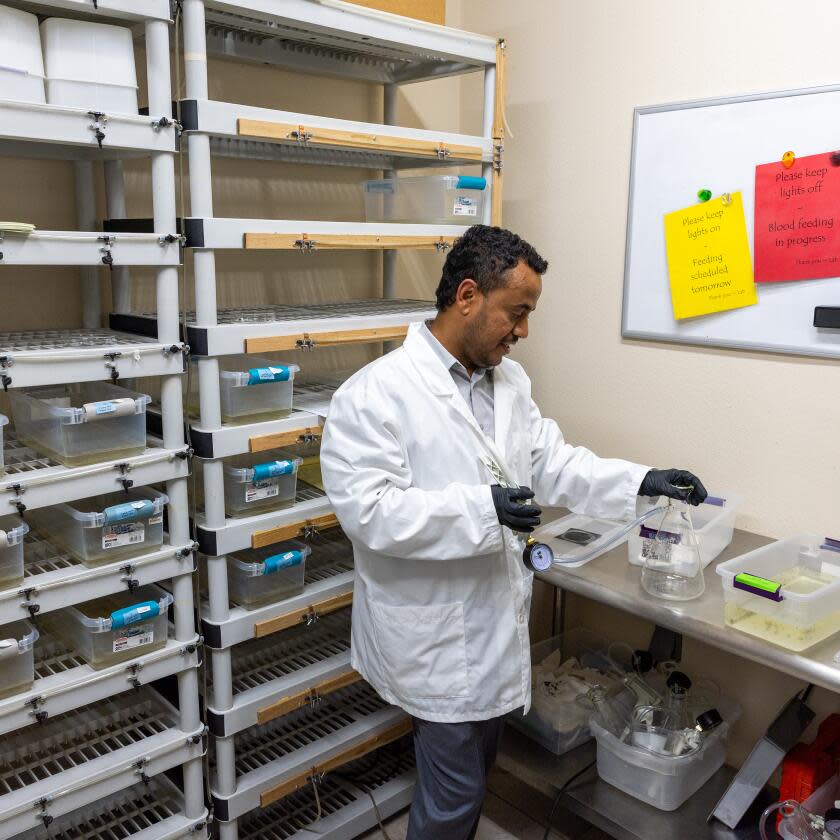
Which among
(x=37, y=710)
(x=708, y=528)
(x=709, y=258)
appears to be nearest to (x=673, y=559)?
(x=708, y=528)

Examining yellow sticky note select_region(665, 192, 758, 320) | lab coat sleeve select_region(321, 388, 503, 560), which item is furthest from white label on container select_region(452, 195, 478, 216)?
lab coat sleeve select_region(321, 388, 503, 560)

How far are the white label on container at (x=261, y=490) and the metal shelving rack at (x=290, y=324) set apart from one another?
0.05 m

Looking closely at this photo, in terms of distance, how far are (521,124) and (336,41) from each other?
2.46 feet

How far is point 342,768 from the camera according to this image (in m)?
2.40

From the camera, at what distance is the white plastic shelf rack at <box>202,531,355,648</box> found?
6.10 feet

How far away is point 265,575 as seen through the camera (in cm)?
197

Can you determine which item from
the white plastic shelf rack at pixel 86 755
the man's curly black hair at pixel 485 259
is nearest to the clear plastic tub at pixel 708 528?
the man's curly black hair at pixel 485 259

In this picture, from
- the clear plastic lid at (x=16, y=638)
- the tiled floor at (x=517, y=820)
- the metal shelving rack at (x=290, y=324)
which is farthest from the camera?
the tiled floor at (x=517, y=820)

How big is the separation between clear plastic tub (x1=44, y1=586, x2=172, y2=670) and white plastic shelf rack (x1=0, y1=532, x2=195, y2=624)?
6cm

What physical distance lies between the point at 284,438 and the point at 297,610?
434 mm

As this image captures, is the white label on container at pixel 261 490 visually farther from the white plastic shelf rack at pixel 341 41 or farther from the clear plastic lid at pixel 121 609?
the white plastic shelf rack at pixel 341 41

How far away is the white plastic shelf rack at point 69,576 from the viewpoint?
1.53 meters

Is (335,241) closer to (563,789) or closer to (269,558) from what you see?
(269,558)

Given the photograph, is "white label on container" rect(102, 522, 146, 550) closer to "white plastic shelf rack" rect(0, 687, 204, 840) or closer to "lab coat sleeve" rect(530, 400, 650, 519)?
"white plastic shelf rack" rect(0, 687, 204, 840)
